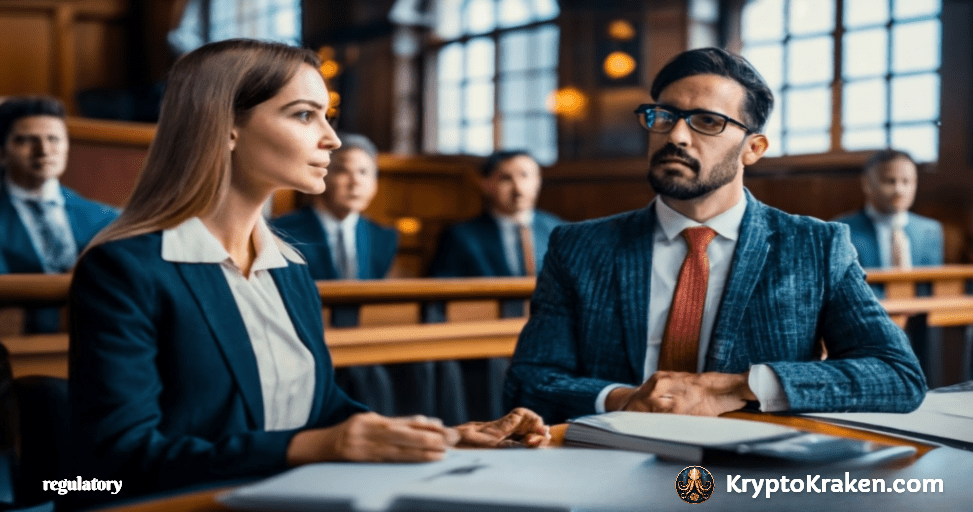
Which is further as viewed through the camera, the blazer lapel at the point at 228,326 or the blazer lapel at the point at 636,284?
the blazer lapel at the point at 636,284

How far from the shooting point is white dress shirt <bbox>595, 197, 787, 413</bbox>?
174 centimetres

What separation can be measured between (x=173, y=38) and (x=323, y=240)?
20.7 ft

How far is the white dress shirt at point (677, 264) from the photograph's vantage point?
5.72 feet

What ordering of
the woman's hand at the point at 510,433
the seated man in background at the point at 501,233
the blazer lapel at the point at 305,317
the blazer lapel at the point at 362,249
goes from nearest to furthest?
the woman's hand at the point at 510,433 → the blazer lapel at the point at 305,317 → the blazer lapel at the point at 362,249 → the seated man in background at the point at 501,233

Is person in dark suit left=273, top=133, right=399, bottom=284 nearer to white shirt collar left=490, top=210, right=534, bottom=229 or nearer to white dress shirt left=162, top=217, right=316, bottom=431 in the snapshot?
white shirt collar left=490, top=210, right=534, bottom=229

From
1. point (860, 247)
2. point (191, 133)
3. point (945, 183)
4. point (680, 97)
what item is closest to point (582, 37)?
point (945, 183)

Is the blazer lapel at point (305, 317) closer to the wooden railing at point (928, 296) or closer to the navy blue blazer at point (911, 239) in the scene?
the wooden railing at point (928, 296)

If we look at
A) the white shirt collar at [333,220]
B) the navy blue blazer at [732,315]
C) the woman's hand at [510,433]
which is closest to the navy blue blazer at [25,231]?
the white shirt collar at [333,220]

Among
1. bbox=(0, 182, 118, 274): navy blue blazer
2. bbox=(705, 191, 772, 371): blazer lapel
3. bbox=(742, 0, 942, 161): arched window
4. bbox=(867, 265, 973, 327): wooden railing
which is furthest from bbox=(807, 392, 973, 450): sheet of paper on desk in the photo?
bbox=(742, 0, 942, 161): arched window

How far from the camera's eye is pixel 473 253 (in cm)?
488

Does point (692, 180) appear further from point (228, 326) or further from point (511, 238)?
point (511, 238)

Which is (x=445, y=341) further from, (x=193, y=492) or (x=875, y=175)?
(x=875, y=175)

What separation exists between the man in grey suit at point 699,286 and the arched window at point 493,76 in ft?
21.2

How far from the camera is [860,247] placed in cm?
482
